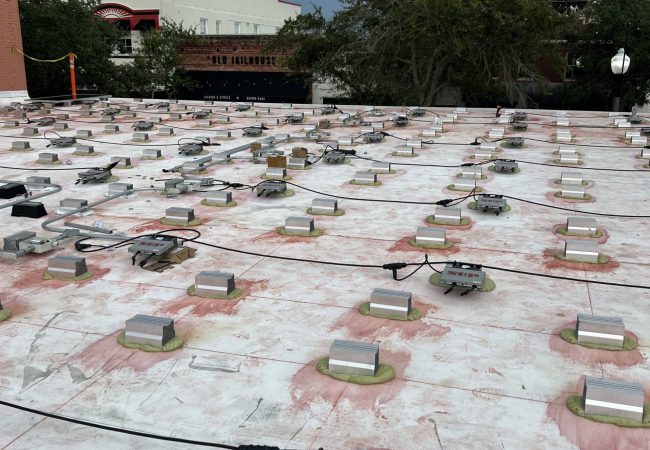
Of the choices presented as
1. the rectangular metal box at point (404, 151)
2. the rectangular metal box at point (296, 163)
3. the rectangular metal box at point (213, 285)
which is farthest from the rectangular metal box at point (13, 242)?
the rectangular metal box at point (404, 151)

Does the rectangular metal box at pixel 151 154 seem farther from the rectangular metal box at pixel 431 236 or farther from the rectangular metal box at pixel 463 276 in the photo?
the rectangular metal box at pixel 463 276

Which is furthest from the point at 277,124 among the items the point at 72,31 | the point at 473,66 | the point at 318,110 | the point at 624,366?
the point at 72,31

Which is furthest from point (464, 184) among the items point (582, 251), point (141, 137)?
point (141, 137)

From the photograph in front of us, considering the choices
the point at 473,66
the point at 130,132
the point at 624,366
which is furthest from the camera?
the point at 473,66

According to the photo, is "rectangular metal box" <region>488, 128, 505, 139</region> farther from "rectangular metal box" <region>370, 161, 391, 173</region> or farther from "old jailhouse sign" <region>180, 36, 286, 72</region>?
"old jailhouse sign" <region>180, 36, 286, 72</region>

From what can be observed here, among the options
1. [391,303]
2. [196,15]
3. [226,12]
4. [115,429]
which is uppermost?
[226,12]

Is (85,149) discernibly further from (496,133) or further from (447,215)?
(496,133)

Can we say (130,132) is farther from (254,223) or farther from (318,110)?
(254,223)
